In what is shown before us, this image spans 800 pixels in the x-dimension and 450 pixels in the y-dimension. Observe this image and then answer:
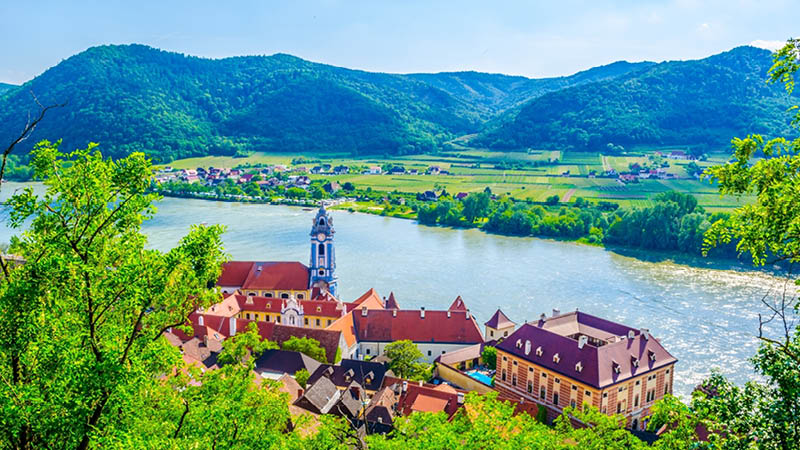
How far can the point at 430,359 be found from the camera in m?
30.6

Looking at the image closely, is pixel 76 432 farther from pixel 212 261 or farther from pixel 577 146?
pixel 577 146

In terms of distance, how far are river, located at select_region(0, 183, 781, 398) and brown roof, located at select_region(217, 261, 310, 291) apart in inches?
148

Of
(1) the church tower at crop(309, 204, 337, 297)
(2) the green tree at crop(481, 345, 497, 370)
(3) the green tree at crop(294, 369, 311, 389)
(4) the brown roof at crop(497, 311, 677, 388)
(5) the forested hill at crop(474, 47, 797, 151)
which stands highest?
(5) the forested hill at crop(474, 47, 797, 151)

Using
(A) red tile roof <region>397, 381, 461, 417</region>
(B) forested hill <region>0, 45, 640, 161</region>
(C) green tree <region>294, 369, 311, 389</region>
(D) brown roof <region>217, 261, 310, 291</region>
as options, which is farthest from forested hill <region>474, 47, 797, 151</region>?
(C) green tree <region>294, 369, 311, 389</region>

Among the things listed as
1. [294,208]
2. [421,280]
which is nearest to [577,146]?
[294,208]

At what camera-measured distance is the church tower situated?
36.4 meters

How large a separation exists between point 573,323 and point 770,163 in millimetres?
22570

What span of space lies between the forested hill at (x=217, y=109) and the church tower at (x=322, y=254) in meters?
89.6

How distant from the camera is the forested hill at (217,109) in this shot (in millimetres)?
126500

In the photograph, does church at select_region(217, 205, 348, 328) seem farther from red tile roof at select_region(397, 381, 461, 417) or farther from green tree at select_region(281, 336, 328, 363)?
red tile roof at select_region(397, 381, 461, 417)

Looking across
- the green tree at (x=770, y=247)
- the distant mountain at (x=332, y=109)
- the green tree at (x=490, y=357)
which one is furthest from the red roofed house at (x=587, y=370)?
the distant mountain at (x=332, y=109)

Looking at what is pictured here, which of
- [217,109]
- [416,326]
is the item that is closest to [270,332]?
[416,326]

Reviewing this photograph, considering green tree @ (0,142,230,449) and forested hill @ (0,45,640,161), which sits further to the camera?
forested hill @ (0,45,640,161)

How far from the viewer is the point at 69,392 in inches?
238
